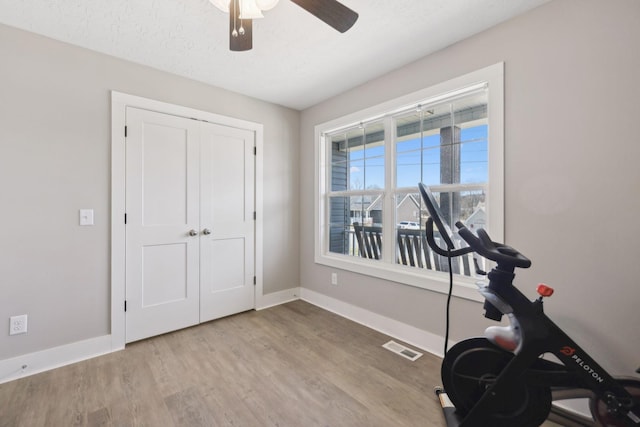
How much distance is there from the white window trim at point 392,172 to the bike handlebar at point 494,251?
2.60 ft

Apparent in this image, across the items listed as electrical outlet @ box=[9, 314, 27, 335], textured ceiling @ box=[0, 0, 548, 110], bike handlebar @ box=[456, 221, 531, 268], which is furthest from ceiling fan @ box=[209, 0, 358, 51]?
electrical outlet @ box=[9, 314, 27, 335]

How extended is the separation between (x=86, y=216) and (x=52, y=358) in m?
1.09

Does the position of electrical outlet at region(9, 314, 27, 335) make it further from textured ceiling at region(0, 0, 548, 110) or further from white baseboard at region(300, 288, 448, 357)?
white baseboard at region(300, 288, 448, 357)

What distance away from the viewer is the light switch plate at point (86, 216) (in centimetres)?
224

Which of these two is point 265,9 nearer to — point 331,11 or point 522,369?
point 331,11

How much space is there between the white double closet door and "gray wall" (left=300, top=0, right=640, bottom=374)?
2.30 m

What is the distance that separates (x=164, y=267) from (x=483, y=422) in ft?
8.76

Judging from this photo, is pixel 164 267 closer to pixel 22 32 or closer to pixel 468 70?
pixel 22 32

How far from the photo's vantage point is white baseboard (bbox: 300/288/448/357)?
233cm

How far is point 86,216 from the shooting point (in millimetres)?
2254

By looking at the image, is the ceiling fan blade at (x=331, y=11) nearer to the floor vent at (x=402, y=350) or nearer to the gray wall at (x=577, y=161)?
the gray wall at (x=577, y=161)

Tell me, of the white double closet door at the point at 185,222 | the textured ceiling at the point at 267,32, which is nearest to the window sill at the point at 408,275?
the white double closet door at the point at 185,222

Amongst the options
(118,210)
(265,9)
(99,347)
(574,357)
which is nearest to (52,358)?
(99,347)

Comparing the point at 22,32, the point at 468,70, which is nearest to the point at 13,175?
the point at 22,32
